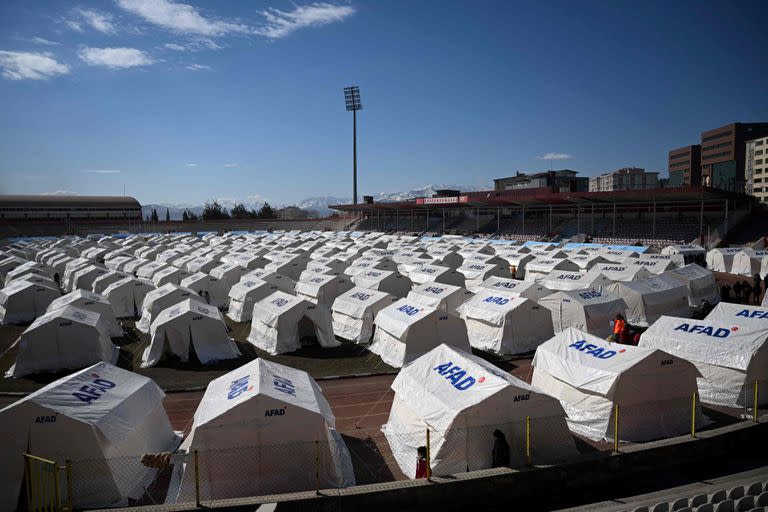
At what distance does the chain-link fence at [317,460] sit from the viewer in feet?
27.0

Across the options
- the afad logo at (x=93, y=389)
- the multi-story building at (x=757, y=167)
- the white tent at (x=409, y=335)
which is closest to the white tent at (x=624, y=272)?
the white tent at (x=409, y=335)

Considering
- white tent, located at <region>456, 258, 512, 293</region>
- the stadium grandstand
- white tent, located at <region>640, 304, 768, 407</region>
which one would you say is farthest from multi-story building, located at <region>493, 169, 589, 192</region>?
white tent, located at <region>640, 304, 768, 407</region>

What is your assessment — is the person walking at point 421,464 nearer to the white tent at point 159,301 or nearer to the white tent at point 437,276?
the white tent at point 159,301

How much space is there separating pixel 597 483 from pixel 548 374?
321 centimetres

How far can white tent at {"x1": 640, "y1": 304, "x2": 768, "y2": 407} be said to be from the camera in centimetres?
→ 1139

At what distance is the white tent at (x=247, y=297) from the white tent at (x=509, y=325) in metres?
10.1

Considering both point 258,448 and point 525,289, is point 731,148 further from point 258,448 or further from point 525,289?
point 258,448

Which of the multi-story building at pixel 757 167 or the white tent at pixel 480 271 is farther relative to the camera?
the multi-story building at pixel 757 167

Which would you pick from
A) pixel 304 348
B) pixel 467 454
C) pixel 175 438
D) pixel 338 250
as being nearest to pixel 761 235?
pixel 338 250

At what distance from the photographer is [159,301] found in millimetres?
20984

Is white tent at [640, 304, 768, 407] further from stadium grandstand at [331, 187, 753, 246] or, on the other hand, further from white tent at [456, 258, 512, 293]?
stadium grandstand at [331, 187, 753, 246]

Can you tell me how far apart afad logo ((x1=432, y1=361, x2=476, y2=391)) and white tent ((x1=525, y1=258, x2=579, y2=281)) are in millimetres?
18406

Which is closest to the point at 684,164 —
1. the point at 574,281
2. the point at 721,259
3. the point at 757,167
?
the point at 757,167

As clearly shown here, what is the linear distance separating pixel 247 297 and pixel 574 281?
1517 cm
